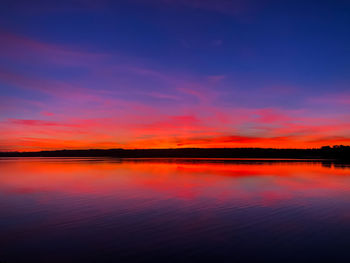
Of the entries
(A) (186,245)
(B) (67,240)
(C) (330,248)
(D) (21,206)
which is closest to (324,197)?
(C) (330,248)

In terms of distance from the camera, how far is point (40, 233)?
1161cm

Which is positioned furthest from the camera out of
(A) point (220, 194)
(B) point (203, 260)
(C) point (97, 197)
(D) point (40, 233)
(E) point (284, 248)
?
(A) point (220, 194)

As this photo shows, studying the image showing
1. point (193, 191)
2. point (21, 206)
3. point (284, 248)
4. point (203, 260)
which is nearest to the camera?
point (203, 260)

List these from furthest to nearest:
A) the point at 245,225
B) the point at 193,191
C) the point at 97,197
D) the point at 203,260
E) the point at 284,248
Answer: the point at 193,191 → the point at 97,197 → the point at 245,225 → the point at 284,248 → the point at 203,260

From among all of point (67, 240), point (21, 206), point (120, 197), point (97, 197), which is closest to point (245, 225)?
point (67, 240)

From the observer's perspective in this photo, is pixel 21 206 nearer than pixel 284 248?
No

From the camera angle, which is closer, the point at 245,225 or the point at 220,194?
the point at 245,225

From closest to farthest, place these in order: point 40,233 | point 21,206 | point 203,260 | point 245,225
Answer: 1. point 203,260
2. point 40,233
3. point 245,225
4. point 21,206

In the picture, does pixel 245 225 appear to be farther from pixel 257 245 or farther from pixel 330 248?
pixel 330 248

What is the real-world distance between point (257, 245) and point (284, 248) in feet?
3.23

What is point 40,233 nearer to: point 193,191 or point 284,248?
point 284,248

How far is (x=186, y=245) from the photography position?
33.7 feet

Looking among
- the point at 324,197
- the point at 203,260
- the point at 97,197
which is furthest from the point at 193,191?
the point at 203,260

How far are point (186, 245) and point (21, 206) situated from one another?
41.9ft
